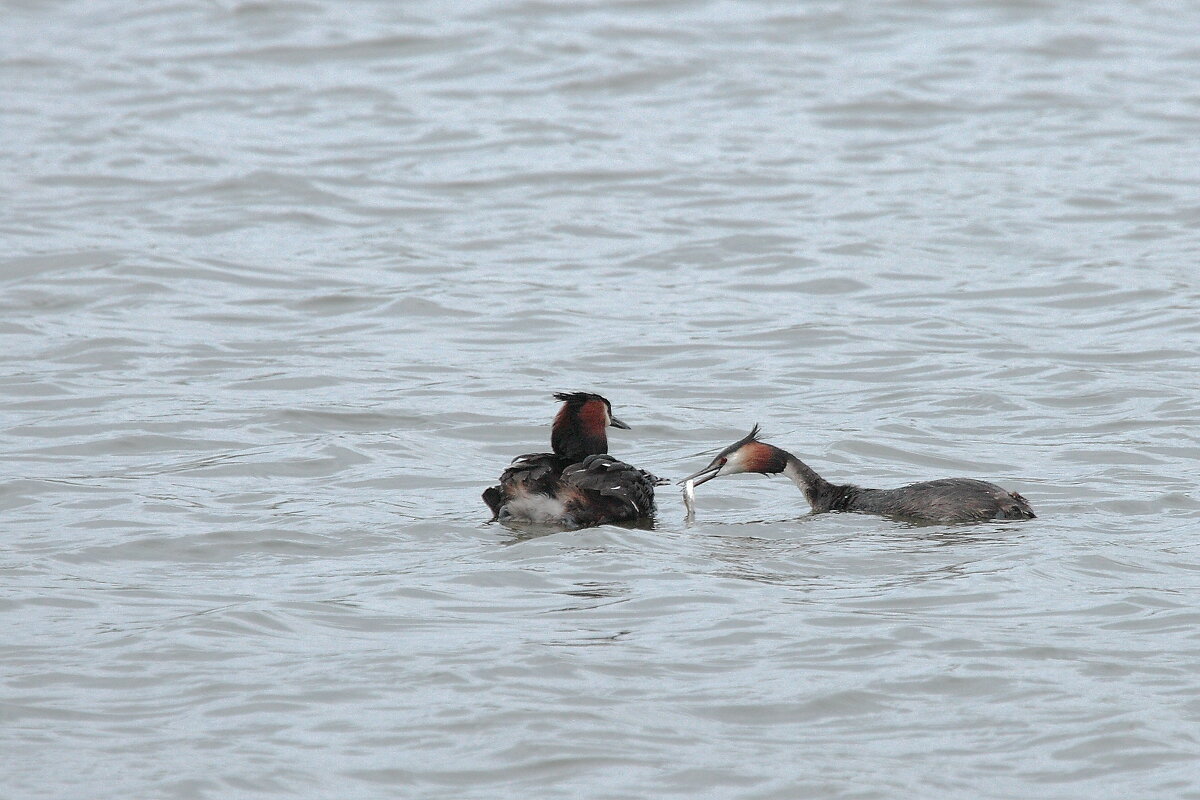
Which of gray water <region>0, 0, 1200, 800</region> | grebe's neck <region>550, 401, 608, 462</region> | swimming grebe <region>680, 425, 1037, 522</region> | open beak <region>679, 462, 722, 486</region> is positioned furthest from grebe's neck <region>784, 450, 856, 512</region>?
grebe's neck <region>550, 401, 608, 462</region>

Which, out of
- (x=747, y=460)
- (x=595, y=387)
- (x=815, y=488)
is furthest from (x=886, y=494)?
(x=595, y=387)

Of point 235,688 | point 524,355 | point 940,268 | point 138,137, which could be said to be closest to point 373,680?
point 235,688

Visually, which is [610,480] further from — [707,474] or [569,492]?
[707,474]

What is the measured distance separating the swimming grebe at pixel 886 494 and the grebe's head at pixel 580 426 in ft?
1.75

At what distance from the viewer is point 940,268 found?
13867 millimetres

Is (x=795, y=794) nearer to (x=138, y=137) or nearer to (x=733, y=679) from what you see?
(x=733, y=679)

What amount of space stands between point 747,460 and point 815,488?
1.22ft

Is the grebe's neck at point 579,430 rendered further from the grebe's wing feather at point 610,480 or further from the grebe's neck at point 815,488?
the grebe's neck at point 815,488

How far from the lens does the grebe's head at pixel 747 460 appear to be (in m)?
8.48

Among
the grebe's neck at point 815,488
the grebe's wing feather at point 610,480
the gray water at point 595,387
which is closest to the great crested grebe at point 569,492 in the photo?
the grebe's wing feather at point 610,480

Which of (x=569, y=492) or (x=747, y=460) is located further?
(x=747, y=460)

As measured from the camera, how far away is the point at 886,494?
830cm

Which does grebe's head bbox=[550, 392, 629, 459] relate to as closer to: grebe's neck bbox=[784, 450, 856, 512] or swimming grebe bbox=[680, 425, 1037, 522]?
swimming grebe bbox=[680, 425, 1037, 522]

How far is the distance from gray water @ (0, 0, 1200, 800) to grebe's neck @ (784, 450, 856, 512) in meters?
0.18
